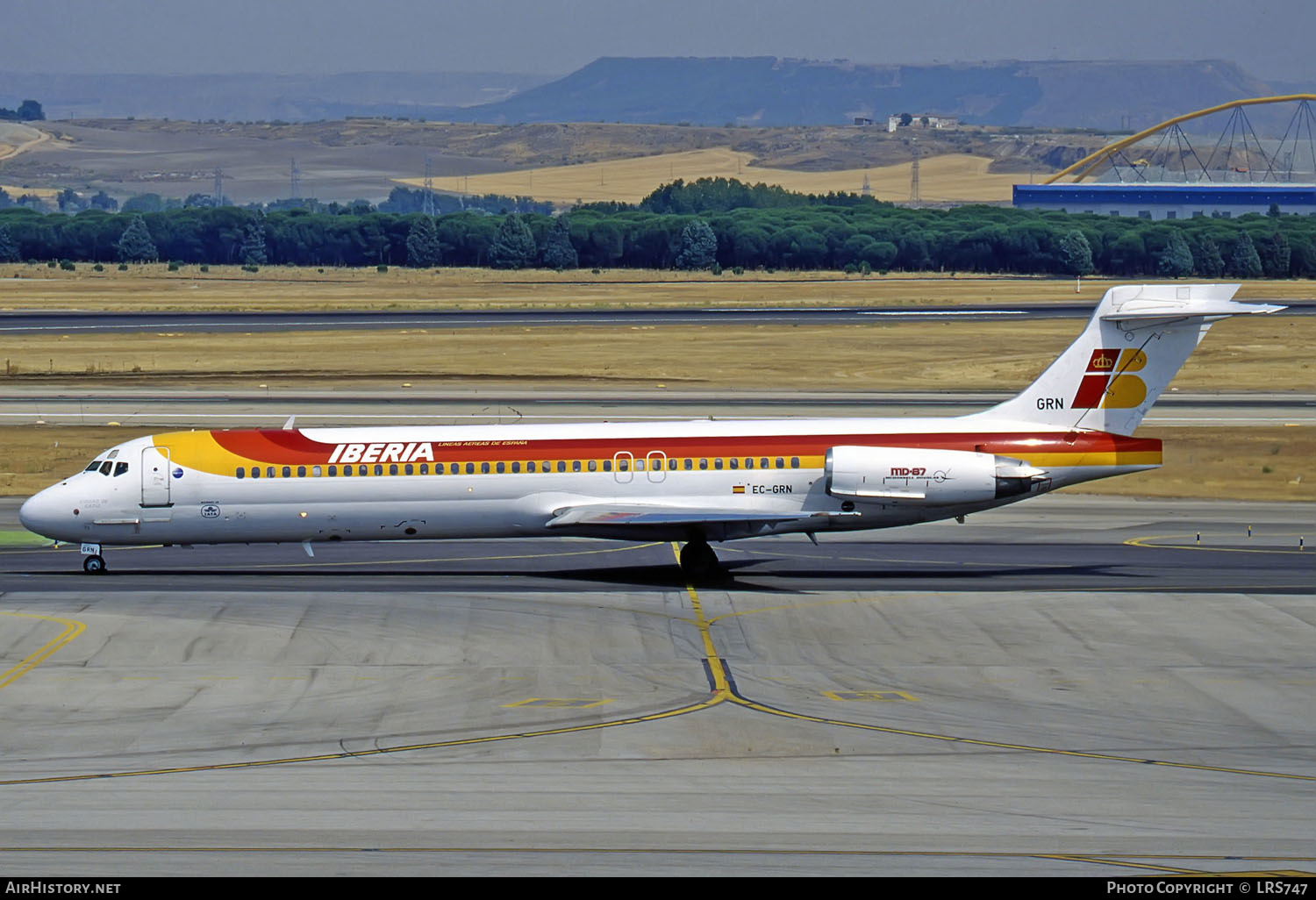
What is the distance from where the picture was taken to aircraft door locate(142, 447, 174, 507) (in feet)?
116

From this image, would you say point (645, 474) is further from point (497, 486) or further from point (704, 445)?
point (497, 486)

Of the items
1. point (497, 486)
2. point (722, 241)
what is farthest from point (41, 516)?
point (722, 241)

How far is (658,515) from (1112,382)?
11039 millimetres

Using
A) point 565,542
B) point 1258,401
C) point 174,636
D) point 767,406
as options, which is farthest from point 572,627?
point 1258,401

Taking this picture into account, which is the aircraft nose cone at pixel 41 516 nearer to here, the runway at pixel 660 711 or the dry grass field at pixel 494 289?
the runway at pixel 660 711

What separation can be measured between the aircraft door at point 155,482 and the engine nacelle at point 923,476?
602 inches

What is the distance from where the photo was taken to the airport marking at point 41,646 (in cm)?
2661

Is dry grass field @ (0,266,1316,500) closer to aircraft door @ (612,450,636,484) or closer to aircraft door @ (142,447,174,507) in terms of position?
aircraft door @ (142,447,174,507)

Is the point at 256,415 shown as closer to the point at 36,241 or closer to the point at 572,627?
the point at 572,627

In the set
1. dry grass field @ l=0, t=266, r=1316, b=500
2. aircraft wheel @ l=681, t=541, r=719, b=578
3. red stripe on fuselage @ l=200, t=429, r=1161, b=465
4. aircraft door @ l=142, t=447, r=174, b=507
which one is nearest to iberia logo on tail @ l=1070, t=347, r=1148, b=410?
red stripe on fuselage @ l=200, t=429, r=1161, b=465

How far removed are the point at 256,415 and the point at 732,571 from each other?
1102 inches

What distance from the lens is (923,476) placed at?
3488cm

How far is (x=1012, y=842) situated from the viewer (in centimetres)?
1842

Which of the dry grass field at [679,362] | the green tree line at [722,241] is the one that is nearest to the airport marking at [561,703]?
the dry grass field at [679,362]
